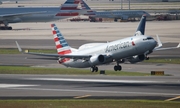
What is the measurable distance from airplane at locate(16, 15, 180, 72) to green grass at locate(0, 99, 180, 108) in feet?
49.9

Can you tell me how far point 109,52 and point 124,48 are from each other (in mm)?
1790

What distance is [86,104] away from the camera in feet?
95.6

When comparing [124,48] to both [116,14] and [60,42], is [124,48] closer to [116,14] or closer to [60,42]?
[60,42]

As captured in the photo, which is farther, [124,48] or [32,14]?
[32,14]

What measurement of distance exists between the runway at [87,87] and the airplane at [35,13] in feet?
256

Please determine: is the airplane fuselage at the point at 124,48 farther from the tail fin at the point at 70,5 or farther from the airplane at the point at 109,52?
the tail fin at the point at 70,5

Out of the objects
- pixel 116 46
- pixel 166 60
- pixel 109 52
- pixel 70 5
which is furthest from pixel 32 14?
pixel 116 46

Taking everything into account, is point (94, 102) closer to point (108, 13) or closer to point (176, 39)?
point (176, 39)

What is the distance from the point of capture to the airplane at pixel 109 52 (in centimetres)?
4516

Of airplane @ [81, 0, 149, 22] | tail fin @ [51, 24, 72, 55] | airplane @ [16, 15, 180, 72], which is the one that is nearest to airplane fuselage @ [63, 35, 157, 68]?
airplane @ [16, 15, 180, 72]

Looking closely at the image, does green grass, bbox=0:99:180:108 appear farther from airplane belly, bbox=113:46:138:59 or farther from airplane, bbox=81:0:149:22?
airplane, bbox=81:0:149:22

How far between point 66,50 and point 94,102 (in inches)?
869

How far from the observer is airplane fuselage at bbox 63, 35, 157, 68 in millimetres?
44969

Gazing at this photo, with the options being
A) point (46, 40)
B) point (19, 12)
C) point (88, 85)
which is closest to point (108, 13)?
point (19, 12)
